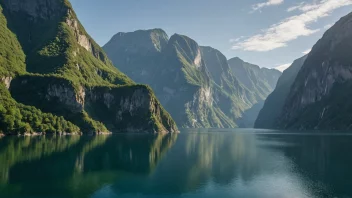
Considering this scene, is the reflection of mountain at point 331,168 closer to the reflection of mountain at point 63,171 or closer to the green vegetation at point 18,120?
the reflection of mountain at point 63,171

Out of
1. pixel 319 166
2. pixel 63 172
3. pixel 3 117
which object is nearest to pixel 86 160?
pixel 63 172

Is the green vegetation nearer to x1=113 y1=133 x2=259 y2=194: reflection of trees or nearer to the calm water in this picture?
the calm water

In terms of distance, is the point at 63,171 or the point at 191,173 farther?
the point at 191,173

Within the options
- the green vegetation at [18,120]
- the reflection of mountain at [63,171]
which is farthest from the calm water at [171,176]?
the green vegetation at [18,120]

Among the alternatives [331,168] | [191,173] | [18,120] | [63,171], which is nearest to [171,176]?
[191,173]

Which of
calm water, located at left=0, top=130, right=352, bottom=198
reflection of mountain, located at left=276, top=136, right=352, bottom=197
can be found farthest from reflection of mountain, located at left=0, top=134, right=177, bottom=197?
reflection of mountain, located at left=276, top=136, right=352, bottom=197

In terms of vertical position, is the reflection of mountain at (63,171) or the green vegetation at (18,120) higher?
the green vegetation at (18,120)

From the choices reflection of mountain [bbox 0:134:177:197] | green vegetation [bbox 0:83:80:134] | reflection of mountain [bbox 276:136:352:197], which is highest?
green vegetation [bbox 0:83:80:134]

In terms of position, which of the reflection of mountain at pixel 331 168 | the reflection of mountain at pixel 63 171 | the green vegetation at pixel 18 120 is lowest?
the reflection of mountain at pixel 331 168

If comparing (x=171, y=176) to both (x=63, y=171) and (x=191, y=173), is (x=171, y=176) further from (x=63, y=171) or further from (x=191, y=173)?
(x=63, y=171)

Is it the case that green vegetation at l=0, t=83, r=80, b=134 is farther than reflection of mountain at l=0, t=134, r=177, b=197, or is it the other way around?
green vegetation at l=0, t=83, r=80, b=134

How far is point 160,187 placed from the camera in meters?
A: 60.8

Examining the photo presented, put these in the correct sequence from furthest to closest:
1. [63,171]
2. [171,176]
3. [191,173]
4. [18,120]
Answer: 1. [18,120]
2. [191,173]
3. [63,171]
4. [171,176]

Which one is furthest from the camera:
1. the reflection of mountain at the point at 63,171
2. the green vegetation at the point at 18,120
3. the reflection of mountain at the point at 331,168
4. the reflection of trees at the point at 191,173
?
the green vegetation at the point at 18,120
